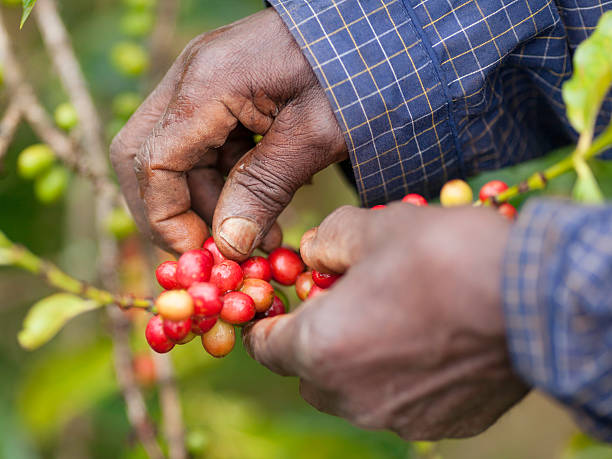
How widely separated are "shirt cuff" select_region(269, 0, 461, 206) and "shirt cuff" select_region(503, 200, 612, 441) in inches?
26.3

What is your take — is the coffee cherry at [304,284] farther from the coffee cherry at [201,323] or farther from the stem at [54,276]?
the stem at [54,276]

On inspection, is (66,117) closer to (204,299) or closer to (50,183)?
(50,183)

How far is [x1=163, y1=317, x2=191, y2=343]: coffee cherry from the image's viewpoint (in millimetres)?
1354

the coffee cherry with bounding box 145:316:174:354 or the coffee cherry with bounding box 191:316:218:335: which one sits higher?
the coffee cherry with bounding box 145:316:174:354

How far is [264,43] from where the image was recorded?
153 centimetres

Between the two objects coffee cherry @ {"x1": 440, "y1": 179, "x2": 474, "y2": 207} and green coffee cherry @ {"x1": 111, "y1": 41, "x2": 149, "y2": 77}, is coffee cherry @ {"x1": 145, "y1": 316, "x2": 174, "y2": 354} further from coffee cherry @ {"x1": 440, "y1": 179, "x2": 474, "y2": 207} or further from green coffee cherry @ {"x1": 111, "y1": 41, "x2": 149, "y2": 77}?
green coffee cherry @ {"x1": 111, "y1": 41, "x2": 149, "y2": 77}

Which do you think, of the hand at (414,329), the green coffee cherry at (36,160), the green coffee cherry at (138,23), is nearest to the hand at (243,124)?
the hand at (414,329)

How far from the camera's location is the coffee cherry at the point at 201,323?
1.42m

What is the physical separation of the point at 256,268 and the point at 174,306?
0.37 meters

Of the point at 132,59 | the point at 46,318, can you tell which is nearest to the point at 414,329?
the point at 46,318

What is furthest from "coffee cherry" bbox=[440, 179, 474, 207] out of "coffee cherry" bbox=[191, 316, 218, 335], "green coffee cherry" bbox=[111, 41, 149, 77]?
"green coffee cherry" bbox=[111, 41, 149, 77]

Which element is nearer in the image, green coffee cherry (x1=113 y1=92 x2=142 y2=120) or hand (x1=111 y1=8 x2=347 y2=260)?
hand (x1=111 y1=8 x2=347 y2=260)

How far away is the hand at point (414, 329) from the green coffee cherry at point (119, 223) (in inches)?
49.0

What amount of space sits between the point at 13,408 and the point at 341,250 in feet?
8.09
